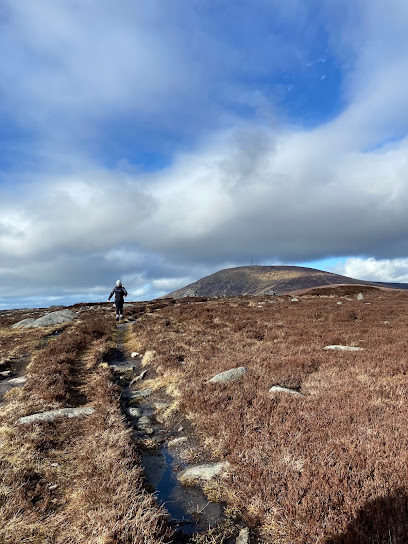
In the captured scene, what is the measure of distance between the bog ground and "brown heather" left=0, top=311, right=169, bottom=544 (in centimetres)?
3

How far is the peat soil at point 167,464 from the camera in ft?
16.0

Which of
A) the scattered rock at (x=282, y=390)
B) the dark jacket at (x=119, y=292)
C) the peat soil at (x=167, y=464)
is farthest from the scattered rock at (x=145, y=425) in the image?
the dark jacket at (x=119, y=292)

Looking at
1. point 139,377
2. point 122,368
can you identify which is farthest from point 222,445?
point 122,368

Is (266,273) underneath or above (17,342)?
above

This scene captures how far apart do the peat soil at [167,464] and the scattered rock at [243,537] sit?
213mm

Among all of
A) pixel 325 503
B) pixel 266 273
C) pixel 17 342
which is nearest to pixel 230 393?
pixel 325 503

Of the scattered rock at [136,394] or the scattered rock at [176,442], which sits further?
the scattered rock at [136,394]

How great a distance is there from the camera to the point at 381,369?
10.1 m

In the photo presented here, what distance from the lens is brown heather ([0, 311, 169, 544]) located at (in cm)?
427

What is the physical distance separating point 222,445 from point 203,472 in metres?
0.79

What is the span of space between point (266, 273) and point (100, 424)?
573 feet

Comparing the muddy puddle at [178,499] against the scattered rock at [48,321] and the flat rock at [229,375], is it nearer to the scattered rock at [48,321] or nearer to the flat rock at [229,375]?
the flat rock at [229,375]

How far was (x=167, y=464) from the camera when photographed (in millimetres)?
6797

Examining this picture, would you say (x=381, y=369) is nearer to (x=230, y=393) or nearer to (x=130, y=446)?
(x=230, y=393)
